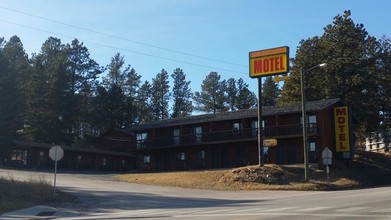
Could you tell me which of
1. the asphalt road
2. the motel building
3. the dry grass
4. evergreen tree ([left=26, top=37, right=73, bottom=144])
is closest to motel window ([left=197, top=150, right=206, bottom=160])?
the motel building

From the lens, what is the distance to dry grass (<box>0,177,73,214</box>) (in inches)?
1057

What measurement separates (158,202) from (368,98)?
135ft

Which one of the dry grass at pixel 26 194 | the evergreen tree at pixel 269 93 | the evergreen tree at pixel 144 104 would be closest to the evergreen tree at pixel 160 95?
the evergreen tree at pixel 144 104

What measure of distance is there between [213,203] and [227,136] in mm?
28425

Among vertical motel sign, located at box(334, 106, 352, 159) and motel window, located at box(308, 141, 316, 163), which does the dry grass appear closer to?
motel window, located at box(308, 141, 316, 163)

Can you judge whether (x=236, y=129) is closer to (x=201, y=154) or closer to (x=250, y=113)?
(x=250, y=113)

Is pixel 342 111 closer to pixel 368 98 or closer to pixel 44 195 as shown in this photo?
pixel 368 98

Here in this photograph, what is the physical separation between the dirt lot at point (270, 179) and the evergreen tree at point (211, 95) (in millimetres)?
58473

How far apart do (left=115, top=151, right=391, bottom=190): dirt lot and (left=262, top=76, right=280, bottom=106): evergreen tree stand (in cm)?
5145

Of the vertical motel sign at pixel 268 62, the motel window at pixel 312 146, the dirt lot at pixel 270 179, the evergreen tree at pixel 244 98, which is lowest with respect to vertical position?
the dirt lot at pixel 270 179

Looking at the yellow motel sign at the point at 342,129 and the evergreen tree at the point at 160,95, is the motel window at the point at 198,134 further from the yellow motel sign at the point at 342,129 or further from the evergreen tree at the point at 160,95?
the evergreen tree at the point at 160,95

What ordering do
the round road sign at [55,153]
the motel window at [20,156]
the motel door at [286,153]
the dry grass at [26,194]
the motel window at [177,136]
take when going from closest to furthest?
the dry grass at [26,194]
the round road sign at [55,153]
the motel door at [286,153]
the motel window at [177,136]
the motel window at [20,156]

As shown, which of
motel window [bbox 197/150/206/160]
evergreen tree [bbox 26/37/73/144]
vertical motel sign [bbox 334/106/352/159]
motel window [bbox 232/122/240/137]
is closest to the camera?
vertical motel sign [bbox 334/106/352/159]

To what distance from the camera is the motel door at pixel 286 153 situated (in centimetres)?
5188
